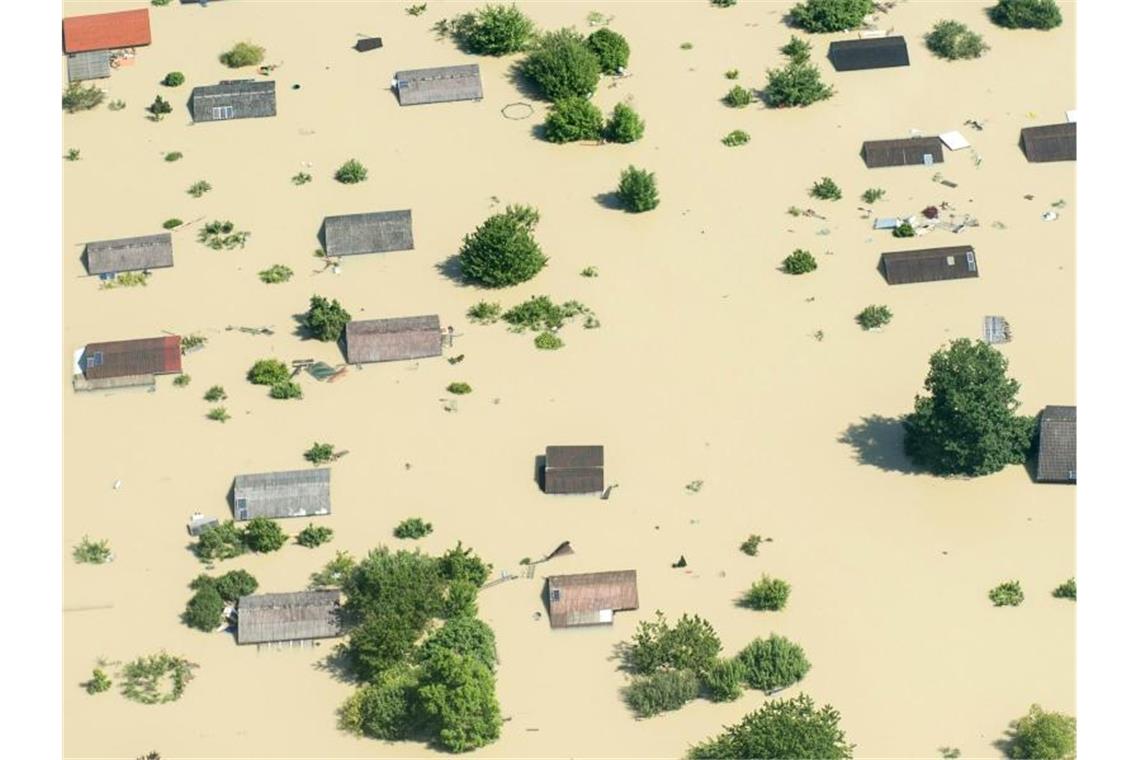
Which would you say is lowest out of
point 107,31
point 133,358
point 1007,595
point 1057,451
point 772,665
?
point 772,665

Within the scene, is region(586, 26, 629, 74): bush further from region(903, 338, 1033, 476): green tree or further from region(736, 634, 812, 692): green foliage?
region(736, 634, 812, 692): green foliage

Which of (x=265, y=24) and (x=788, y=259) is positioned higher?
(x=265, y=24)

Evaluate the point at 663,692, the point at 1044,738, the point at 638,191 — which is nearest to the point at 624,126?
the point at 638,191

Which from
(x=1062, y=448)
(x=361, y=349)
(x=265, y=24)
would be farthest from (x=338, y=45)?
(x=1062, y=448)

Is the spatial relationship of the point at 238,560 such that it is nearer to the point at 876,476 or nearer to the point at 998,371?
the point at 876,476

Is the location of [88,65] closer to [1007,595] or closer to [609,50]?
[609,50]

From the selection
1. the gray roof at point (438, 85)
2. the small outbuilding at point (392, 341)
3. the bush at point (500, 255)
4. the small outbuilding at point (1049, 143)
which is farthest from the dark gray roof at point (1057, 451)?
the gray roof at point (438, 85)
